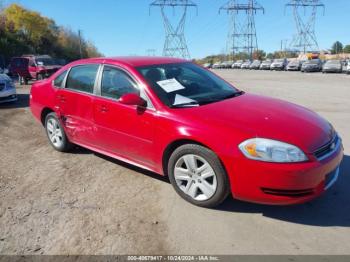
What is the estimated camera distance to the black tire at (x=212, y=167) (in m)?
3.48

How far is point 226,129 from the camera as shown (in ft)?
11.4

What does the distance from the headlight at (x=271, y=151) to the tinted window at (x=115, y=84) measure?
62.4 inches

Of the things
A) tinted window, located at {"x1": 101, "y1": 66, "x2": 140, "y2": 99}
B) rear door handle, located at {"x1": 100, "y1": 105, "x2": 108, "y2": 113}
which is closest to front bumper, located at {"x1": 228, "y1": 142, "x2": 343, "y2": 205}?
tinted window, located at {"x1": 101, "y1": 66, "x2": 140, "y2": 99}

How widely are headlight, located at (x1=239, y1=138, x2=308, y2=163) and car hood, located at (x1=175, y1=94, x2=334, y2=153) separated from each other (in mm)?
58

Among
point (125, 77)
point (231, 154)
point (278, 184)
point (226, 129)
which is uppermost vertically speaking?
point (125, 77)

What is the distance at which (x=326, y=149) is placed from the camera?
11.6 ft

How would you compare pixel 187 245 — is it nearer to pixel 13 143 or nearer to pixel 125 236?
pixel 125 236

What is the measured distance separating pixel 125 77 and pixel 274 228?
2.50 metres

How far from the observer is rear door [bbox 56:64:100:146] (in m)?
4.88

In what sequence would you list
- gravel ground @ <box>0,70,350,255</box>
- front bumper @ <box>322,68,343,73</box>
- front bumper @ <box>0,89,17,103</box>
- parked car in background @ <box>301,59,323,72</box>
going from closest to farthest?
1. gravel ground @ <box>0,70,350,255</box>
2. front bumper @ <box>0,89,17,103</box>
3. front bumper @ <box>322,68,343,73</box>
4. parked car in background @ <box>301,59,323,72</box>

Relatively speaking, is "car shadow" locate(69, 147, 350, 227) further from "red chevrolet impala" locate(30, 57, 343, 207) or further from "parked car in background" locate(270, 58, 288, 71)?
"parked car in background" locate(270, 58, 288, 71)

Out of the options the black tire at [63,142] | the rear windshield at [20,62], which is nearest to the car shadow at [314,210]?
the black tire at [63,142]

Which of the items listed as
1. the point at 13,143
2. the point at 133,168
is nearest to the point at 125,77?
the point at 133,168

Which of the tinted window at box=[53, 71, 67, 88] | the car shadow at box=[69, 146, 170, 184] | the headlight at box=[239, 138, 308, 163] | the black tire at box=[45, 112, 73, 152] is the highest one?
the tinted window at box=[53, 71, 67, 88]
